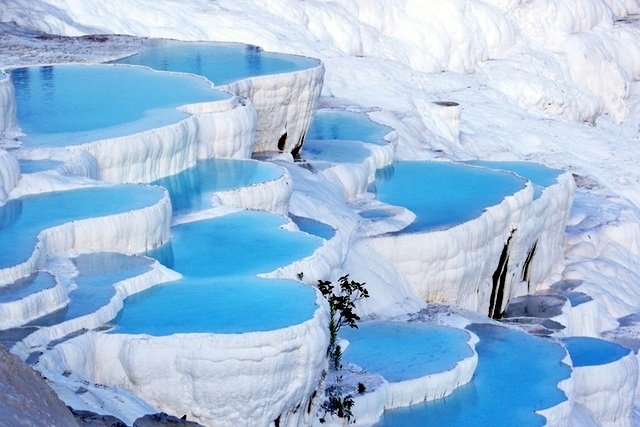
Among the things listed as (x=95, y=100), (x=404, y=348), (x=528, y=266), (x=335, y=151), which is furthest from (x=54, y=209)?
(x=528, y=266)

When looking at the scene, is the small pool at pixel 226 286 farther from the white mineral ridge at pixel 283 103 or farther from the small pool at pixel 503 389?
the white mineral ridge at pixel 283 103

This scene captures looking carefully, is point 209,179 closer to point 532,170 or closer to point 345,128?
point 345,128

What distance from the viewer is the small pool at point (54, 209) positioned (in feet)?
29.8

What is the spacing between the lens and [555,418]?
34.3 feet

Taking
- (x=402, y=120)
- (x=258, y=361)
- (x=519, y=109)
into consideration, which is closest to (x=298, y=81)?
(x=402, y=120)

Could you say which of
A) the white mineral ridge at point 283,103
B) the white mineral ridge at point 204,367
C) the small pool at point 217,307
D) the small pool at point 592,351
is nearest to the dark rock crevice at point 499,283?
the small pool at point 592,351

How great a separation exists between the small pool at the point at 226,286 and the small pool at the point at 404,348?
3.58 ft

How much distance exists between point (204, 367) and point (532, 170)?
10.3 m

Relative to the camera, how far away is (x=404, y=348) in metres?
11.3

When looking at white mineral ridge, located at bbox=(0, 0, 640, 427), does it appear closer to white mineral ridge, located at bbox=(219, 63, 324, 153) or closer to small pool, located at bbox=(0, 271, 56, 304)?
white mineral ridge, located at bbox=(219, 63, 324, 153)

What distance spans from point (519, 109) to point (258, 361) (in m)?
16.9

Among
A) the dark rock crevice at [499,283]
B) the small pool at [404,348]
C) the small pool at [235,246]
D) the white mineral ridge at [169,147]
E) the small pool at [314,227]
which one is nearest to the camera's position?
the small pool at [235,246]

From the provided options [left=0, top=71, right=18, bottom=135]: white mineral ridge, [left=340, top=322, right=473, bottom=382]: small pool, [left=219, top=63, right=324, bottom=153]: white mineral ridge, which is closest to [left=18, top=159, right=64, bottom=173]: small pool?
[left=0, top=71, right=18, bottom=135]: white mineral ridge

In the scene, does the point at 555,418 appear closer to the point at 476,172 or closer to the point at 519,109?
the point at 476,172
